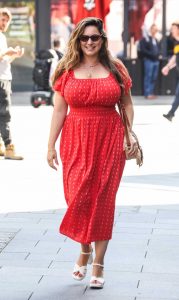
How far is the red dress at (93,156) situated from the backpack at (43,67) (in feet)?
41.7

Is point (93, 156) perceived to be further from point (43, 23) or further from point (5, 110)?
point (43, 23)

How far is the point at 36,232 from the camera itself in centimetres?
786

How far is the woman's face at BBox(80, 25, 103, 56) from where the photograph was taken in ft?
20.1

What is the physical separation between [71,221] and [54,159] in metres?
0.44

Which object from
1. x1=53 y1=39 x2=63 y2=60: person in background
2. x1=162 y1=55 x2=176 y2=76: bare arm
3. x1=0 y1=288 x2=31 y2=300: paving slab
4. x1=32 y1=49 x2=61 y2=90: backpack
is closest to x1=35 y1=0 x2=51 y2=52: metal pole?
x1=53 y1=39 x2=63 y2=60: person in background

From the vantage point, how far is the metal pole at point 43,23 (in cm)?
2411

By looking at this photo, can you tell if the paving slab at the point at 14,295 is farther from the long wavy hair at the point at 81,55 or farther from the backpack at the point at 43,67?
the backpack at the point at 43,67

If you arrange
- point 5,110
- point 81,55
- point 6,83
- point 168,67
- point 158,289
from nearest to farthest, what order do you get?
point 158,289, point 81,55, point 6,83, point 5,110, point 168,67

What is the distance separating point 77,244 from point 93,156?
1440mm

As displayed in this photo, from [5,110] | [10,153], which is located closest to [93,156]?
[5,110]

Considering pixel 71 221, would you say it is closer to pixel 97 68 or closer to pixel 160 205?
pixel 97 68

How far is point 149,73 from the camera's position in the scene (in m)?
22.8

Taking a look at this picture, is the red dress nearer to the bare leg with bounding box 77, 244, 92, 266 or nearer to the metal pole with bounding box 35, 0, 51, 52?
the bare leg with bounding box 77, 244, 92, 266

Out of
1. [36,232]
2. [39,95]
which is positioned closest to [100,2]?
[39,95]
